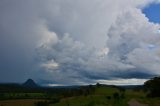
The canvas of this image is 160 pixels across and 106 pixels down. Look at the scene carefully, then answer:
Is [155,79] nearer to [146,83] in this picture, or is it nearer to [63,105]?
[146,83]

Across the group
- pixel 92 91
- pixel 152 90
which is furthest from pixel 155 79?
pixel 92 91

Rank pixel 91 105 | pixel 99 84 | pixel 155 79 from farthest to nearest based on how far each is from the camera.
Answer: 1. pixel 99 84
2. pixel 155 79
3. pixel 91 105

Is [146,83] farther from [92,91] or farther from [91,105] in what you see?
[91,105]

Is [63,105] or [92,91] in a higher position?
[92,91]

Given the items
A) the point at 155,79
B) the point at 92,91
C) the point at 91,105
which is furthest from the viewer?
the point at 92,91

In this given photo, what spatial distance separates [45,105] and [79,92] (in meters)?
57.6

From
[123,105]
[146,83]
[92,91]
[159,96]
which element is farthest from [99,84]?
[123,105]

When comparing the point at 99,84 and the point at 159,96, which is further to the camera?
the point at 99,84

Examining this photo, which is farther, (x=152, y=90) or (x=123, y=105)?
(x=152, y=90)

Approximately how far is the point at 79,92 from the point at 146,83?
122ft

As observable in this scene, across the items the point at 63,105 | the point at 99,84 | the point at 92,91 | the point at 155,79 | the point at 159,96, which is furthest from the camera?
the point at 99,84

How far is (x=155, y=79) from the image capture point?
13225cm

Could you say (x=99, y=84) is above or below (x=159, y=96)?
above

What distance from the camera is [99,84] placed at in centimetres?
18788
